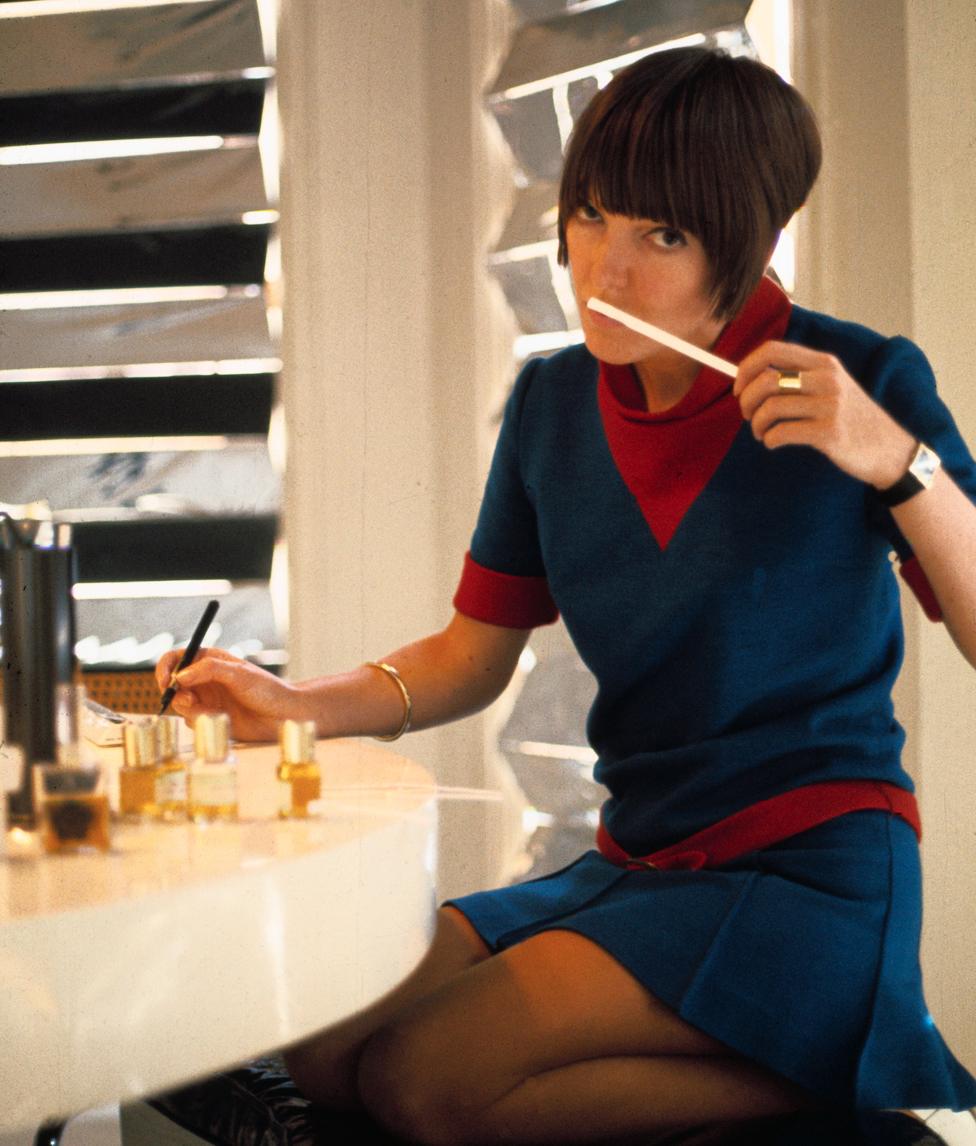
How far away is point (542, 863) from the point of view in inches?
72.8

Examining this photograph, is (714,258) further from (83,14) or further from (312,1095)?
(83,14)

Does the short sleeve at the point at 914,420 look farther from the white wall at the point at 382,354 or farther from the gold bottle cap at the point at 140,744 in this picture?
the white wall at the point at 382,354

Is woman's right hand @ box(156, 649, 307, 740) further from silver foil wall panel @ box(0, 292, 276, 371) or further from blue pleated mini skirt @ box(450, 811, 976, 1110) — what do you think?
silver foil wall panel @ box(0, 292, 276, 371)

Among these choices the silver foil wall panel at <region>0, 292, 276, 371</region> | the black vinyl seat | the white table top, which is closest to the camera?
the white table top

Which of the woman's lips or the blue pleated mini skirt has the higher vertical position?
the woman's lips

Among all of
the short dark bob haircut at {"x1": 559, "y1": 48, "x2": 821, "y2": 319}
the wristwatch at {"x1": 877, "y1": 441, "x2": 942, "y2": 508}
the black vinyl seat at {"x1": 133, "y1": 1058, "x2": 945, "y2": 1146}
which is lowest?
the black vinyl seat at {"x1": 133, "y1": 1058, "x2": 945, "y2": 1146}

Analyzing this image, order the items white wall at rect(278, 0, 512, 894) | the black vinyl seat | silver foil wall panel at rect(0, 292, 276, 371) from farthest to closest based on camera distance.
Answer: silver foil wall panel at rect(0, 292, 276, 371), white wall at rect(278, 0, 512, 894), the black vinyl seat

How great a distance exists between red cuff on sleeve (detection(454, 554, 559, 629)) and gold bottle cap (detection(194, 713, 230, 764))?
53 cm

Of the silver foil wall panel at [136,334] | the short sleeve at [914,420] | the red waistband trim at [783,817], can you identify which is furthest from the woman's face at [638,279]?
the silver foil wall panel at [136,334]

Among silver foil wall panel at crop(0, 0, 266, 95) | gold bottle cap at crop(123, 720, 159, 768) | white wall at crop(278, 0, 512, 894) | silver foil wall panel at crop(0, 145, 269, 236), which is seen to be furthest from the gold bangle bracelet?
silver foil wall panel at crop(0, 0, 266, 95)

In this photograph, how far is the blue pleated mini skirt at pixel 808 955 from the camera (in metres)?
0.82

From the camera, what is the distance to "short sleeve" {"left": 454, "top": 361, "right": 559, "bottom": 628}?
3.81ft

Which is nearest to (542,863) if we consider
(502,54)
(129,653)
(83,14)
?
(129,653)

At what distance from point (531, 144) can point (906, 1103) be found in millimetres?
1382
